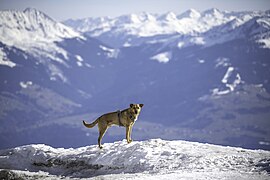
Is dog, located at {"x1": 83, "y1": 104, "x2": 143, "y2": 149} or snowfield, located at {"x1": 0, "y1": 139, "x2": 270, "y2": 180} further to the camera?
dog, located at {"x1": 83, "y1": 104, "x2": 143, "y2": 149}

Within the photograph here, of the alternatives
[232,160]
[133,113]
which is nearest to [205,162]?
[232,160]

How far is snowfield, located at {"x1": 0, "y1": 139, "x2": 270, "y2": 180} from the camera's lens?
23.1m

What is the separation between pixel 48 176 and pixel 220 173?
11.4 meters

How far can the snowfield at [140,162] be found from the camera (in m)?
23.1

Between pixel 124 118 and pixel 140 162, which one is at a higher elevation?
pixel 124 118

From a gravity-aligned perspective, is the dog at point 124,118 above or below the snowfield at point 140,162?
above

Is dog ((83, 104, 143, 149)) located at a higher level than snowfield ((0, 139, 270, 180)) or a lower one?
higher

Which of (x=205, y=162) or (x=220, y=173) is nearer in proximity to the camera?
(x=220, y=173)

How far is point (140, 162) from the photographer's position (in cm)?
2648

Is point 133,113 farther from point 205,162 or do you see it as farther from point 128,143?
point 205,162

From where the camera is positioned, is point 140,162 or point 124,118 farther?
point 124,118

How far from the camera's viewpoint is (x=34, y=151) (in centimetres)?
3228

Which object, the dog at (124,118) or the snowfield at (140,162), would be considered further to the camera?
the dog at (124,118)

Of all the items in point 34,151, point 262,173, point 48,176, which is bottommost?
point 262,173
